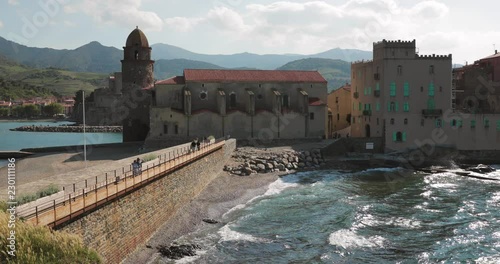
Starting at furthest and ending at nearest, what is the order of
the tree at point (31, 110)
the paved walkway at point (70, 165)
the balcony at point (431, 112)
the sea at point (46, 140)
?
the tree at point (31, 110)
the sea at point (46, 140)
the balcony at point (431, 112)
the paved walkway at point (70, 165)

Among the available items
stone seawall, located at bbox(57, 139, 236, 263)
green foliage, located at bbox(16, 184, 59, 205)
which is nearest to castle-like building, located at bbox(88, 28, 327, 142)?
stone seawall, located at bbox(57, 139, 236, 263)

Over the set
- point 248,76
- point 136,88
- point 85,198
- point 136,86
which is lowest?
point 85,198

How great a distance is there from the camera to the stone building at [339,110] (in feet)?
226

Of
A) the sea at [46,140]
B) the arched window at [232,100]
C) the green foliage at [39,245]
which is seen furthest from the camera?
the sea at [46,140]

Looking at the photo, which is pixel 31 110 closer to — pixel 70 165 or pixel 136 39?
pixel 136 39

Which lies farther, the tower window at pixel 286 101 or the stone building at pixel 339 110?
the stone building at pixel 339 110

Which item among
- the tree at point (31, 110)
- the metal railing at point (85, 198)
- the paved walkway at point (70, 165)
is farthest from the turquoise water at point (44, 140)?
the tree at point (31, 110)

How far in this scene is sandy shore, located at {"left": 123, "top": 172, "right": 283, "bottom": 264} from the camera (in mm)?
23967

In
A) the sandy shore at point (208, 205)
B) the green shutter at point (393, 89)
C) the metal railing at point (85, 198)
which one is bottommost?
the sandy shore at point (208, 205)

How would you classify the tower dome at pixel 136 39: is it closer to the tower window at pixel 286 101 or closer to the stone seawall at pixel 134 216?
the tower window at pixel 286 101

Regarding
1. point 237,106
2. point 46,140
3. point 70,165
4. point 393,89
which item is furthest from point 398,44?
point 46,140

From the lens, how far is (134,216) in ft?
75.4

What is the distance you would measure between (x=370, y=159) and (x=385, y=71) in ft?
37.4

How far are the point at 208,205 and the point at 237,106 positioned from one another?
1096 inches
